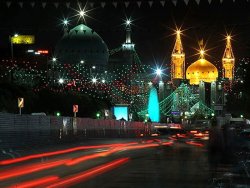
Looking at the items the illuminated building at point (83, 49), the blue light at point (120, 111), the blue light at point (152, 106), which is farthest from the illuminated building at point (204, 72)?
the blue light at point (120, 111)

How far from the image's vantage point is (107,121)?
60562 millimetres

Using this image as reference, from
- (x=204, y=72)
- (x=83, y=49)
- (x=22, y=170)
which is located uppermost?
(x=83, y=49)

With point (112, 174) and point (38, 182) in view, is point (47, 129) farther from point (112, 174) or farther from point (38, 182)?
point (38, 182)

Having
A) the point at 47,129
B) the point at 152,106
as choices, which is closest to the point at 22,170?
the point at 47,129

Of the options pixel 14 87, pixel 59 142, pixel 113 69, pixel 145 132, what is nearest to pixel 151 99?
pixel 113 69

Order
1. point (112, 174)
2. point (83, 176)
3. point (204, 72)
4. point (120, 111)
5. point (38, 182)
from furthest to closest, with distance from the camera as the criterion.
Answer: point (204, 72) → point (120, 111) → point (112, 174) → point (83, 176) → point (38, 182)

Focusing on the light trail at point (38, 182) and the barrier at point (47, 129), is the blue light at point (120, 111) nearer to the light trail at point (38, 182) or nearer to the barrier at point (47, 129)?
the barrier at point (47, 129)

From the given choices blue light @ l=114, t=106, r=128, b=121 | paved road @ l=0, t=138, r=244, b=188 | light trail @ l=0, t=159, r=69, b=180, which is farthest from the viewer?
blue light @ l=114, t=106, r=128, b=121

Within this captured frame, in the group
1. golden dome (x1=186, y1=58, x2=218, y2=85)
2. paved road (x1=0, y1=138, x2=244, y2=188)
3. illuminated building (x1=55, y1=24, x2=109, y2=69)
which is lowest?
paved road (x1=0, y1=138, x2=244, y2=188)

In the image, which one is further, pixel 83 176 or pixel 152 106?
→ pixel 152 106

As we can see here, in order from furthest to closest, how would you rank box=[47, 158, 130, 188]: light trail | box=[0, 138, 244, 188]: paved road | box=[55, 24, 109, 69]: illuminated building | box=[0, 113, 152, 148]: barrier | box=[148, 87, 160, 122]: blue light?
box=[55, 24, 109, 69]: illuminated building < box=[148, 87, 160, 122]: blue light < box=[0, 113, 152, 148]: barrier < box=[47, 158, 130, 188]: light trail < box=[0, 138, 244, 188]: paved road

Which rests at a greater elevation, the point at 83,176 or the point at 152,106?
the point at 152,106

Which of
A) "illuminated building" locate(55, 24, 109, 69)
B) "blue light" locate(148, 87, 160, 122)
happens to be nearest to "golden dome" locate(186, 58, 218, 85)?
"illuminated building" locate(55, 24, 109, 69)

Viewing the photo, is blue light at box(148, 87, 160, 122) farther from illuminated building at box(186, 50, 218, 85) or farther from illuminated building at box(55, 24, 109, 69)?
illuminated building at box(186, 50, 218, 85)
